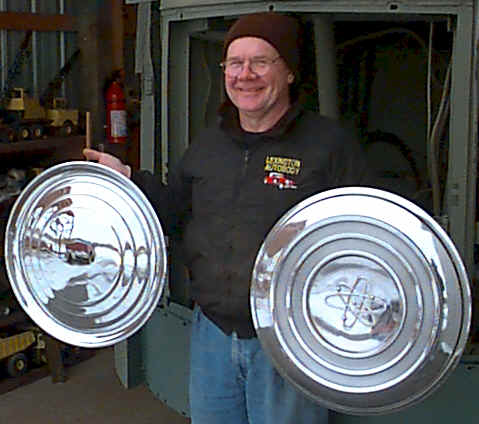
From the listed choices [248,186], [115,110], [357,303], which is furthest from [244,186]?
[115,110]

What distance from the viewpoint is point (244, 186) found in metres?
1.87

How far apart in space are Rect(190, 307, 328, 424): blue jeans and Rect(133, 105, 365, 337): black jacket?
0.05m

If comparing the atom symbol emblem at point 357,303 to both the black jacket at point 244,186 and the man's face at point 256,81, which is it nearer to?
the black jacket at point 244,186

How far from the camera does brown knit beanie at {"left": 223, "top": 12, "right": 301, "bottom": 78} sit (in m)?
1.83

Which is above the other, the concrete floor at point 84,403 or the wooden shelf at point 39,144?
the wooden shelf at point 39,144

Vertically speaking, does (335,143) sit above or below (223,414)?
above

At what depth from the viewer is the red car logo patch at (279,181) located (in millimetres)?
1815

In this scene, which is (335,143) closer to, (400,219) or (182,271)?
(400,219)

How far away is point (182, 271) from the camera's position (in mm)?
2600

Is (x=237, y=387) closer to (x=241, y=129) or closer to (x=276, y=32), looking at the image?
(x=241, y=129)

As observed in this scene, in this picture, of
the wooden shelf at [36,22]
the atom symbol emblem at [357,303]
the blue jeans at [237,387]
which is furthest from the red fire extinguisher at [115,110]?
the atom symbol emblem at [357,303]

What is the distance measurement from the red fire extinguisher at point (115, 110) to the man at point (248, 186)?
2040 millimetres

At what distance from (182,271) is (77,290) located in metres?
0.68

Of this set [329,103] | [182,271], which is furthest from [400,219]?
[182,271]
